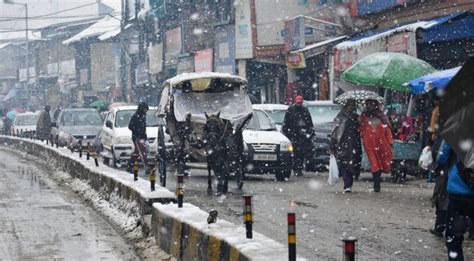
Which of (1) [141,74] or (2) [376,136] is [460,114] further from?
(1) [141,74]

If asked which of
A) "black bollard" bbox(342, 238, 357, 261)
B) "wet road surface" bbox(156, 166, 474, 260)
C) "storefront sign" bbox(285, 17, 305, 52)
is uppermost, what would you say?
"storefront sign" bbox(285, 17, 305, 52)

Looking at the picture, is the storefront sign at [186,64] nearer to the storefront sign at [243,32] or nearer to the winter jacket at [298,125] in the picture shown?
the storefront sign at [243,32]

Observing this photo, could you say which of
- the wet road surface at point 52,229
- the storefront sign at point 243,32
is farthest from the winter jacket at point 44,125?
the wet road surface at point 52,229

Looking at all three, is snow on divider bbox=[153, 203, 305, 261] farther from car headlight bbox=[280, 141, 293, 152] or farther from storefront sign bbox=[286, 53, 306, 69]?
storefront sign bbox=[286, 53, 306, 69]

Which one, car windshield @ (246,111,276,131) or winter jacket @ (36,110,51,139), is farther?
winter jacket @ (36,110,51,139)

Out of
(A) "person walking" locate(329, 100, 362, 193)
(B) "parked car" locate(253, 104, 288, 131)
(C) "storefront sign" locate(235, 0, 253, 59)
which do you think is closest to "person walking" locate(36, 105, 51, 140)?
(C) "storefront sign" locate(235, 0, 253, 59)

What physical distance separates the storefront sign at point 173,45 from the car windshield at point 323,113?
25895mm

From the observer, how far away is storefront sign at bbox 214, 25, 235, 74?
132 feet

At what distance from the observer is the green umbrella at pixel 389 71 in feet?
66.1

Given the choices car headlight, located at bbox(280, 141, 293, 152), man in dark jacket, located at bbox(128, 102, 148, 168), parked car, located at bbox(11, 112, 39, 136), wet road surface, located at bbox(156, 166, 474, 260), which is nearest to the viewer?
wet road surface, located at bbox(156, 166, 474, 260)

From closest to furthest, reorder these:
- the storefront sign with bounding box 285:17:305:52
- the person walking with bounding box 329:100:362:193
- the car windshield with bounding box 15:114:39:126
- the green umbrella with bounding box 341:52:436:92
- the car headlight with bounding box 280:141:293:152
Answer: the person walking with bounding box 329:100:362:193 → the car headlight with bounding box 280:141:293:152 → the green umbrella with bounding box 341:52:436:92 → the storefront sign with bounding box 285:17:305:52 → the car windshield with bounding box 15:114:39:126

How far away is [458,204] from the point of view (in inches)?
289

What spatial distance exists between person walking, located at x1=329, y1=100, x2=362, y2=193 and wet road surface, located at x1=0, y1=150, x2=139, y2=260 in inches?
165

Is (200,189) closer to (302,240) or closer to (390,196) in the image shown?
(390,196)
